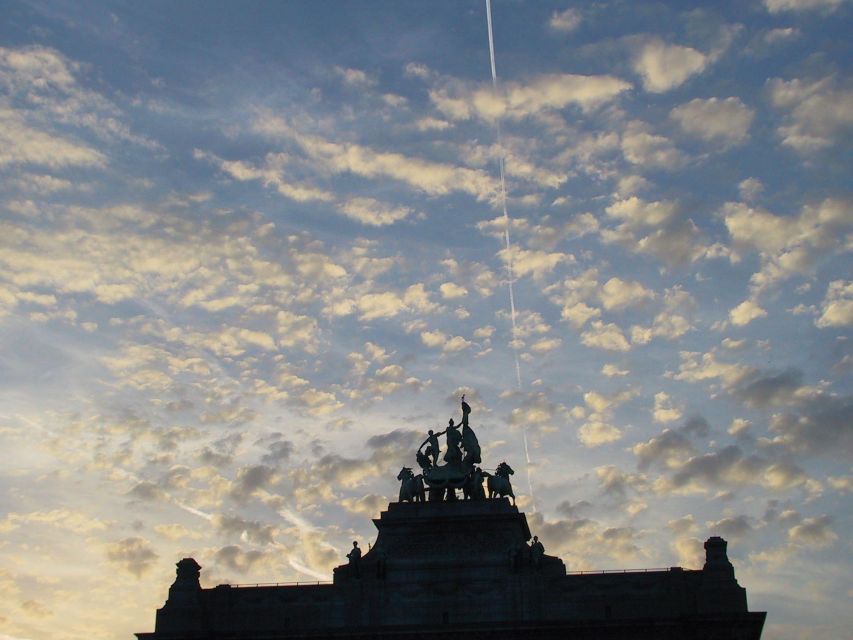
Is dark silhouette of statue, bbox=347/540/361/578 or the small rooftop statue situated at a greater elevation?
the small rooftop statue

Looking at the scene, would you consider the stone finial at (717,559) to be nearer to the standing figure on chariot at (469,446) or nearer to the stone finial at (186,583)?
the standing figure on chariot at (469,446)

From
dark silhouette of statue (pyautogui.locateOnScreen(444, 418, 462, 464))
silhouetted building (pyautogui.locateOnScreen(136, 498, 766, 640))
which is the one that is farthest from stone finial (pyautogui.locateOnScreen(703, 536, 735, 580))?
dark silhouette of statue (pyautogui.locateOnScreen(444, 418, 462, 464))

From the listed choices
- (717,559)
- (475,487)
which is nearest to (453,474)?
(475,487)

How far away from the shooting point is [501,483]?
67.0 metres

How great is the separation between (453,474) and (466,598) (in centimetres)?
792

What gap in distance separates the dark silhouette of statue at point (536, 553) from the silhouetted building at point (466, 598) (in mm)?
56

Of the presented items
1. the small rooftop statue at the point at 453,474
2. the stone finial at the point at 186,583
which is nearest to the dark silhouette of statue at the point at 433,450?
the small rooftop statue at the point at 453,474

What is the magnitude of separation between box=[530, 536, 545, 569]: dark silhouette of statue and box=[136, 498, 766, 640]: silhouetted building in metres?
0.06

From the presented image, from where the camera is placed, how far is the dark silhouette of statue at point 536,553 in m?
63.2

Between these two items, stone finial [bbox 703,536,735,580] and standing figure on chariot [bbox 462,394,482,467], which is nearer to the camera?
stone finial [bbox 703,536,735,580]

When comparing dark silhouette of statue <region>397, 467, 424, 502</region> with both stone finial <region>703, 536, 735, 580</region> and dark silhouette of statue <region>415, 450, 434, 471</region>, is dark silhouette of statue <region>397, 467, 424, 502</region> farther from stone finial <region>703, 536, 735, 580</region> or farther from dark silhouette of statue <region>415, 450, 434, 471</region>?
stone finial <region>703, 536, 735, 580</region>

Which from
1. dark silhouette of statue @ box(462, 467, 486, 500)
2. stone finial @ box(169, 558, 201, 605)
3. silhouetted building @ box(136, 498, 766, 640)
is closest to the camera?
silhouetted building @ box(136, 498, 766, 640)

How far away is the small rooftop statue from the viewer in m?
67.2

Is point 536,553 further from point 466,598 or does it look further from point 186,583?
point 186,583
